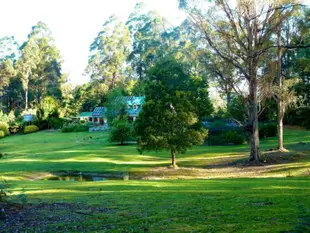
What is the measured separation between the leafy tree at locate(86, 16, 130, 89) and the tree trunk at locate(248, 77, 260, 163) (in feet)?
195

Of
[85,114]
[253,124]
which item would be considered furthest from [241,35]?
[85,114]

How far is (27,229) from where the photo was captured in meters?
7.79

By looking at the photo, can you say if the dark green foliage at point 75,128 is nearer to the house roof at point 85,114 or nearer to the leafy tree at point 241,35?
the house roof at point 85,114

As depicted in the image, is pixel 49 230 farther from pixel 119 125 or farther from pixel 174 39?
pixel 174 39

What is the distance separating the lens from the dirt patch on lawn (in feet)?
25.9

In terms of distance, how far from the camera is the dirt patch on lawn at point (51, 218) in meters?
7.89

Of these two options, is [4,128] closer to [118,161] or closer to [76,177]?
[118,161]

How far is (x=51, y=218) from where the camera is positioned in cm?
893

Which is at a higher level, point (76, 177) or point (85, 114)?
point (85, 114)

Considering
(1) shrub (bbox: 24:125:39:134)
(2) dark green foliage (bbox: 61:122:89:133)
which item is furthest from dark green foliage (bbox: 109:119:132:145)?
(1) shrub (bbox: 24:125:39:134)

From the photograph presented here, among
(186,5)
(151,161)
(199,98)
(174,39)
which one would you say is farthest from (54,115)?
(186,5)

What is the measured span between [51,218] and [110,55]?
265ft

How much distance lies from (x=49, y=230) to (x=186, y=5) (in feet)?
78.4

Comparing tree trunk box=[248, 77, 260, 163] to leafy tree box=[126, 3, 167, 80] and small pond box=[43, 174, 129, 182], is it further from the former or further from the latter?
leafy tree box=[126, 3, 167, 80]
